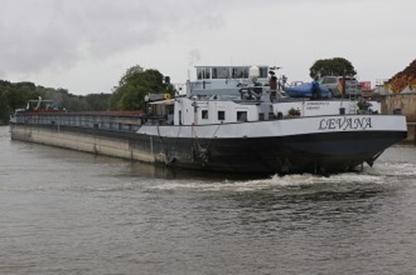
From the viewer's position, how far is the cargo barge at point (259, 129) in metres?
22.6

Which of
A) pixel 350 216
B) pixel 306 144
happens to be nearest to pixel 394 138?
pixel 306 144

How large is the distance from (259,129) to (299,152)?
1511 mm

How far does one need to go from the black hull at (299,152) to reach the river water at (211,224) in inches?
21.1

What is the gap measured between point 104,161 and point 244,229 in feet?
71.8

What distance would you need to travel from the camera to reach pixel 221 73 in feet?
96.8

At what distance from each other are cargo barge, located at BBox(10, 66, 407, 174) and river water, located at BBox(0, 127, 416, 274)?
71 cm

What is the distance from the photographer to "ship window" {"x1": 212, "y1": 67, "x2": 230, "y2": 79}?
29442 millimetres

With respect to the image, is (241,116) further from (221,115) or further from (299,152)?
(299,152)

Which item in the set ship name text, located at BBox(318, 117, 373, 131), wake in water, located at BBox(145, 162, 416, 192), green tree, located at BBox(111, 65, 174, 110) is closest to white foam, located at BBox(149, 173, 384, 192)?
wake in water, located at BBox(145, 162, 416, 192)

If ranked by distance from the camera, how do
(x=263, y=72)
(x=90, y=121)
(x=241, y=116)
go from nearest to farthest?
1. (x=241, y=116)
2. (x=263, y=72)
3. (x=90, y=121)

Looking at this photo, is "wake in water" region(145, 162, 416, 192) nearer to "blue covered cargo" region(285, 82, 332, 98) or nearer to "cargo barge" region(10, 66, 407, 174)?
"cargo barge" region(10, 66, 407, 174)

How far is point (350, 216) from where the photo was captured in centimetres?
1666

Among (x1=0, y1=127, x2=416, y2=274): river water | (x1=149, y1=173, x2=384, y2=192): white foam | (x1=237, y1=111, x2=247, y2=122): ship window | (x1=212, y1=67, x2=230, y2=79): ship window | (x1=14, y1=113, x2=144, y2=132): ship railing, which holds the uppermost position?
(x1=212, y1=67, x2=230, y2=79): ship window

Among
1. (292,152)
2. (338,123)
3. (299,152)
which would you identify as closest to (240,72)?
(292,152)
